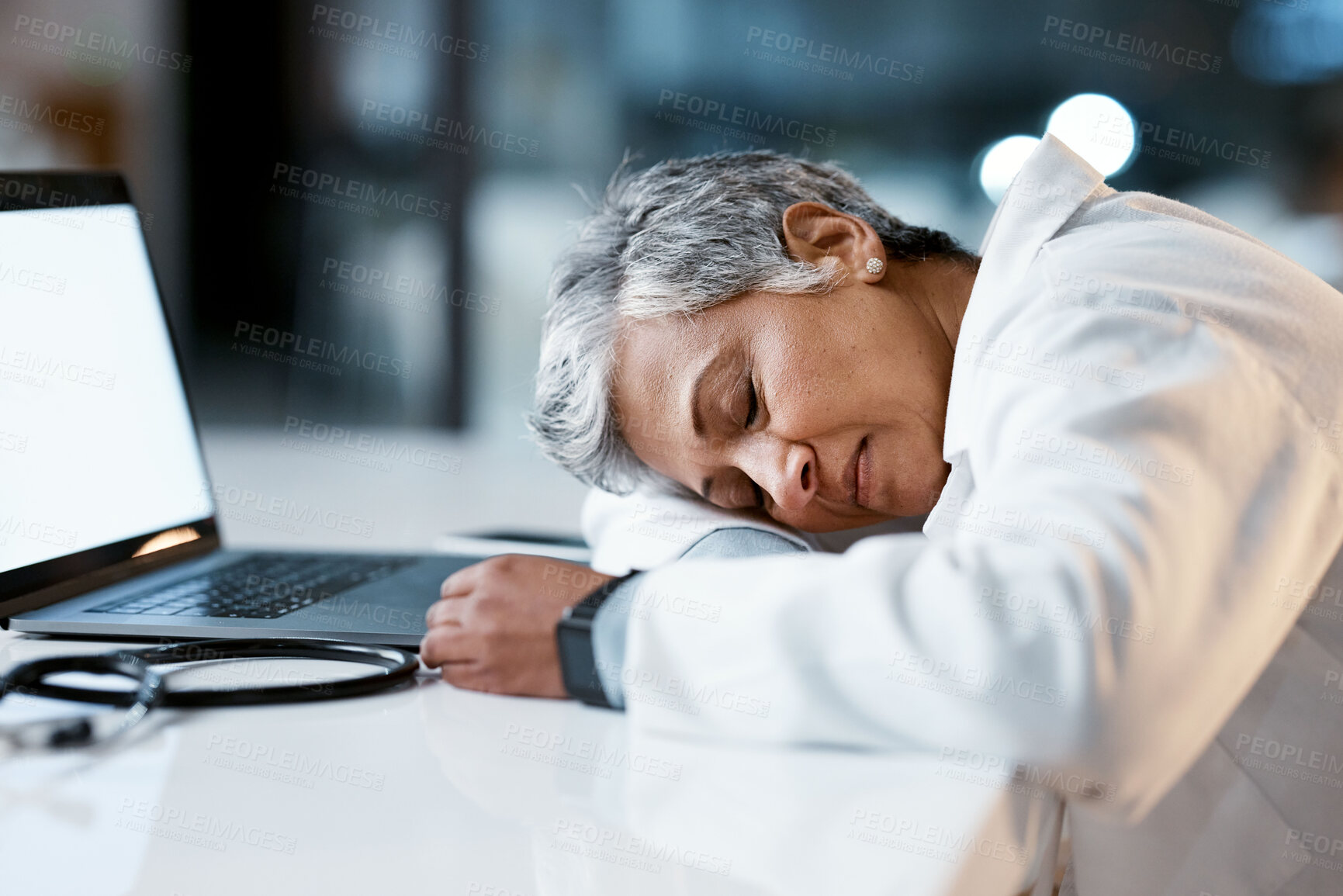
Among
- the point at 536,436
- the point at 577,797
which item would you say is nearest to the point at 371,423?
the point at 536,436

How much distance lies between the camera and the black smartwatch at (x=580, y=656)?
29.5 inches

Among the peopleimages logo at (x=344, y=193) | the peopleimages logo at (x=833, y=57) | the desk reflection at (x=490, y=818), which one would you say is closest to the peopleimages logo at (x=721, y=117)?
the peopleimages logo at (x=833, y=57)

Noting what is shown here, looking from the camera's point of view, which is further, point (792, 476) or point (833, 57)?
point (833, 57)

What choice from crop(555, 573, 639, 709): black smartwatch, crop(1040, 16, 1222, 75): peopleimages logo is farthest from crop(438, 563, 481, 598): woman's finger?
crop(1040, 16, 1222, 75): peopleimages logo

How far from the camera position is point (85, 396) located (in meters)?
→ 1.03

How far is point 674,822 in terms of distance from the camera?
559mm

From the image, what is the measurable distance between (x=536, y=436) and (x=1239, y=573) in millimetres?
847

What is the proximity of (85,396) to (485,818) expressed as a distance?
0.71 m

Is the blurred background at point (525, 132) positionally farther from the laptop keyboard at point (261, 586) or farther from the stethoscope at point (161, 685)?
the stethoscope at point (161, 685)

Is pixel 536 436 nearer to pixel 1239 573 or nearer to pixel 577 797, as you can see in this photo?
pixel 577 797

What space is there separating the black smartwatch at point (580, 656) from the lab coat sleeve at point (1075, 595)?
10 centimetres

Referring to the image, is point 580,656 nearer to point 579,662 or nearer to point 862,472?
point 579,662

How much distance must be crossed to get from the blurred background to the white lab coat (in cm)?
324

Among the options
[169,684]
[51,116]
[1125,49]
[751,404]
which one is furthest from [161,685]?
[1125,49]
